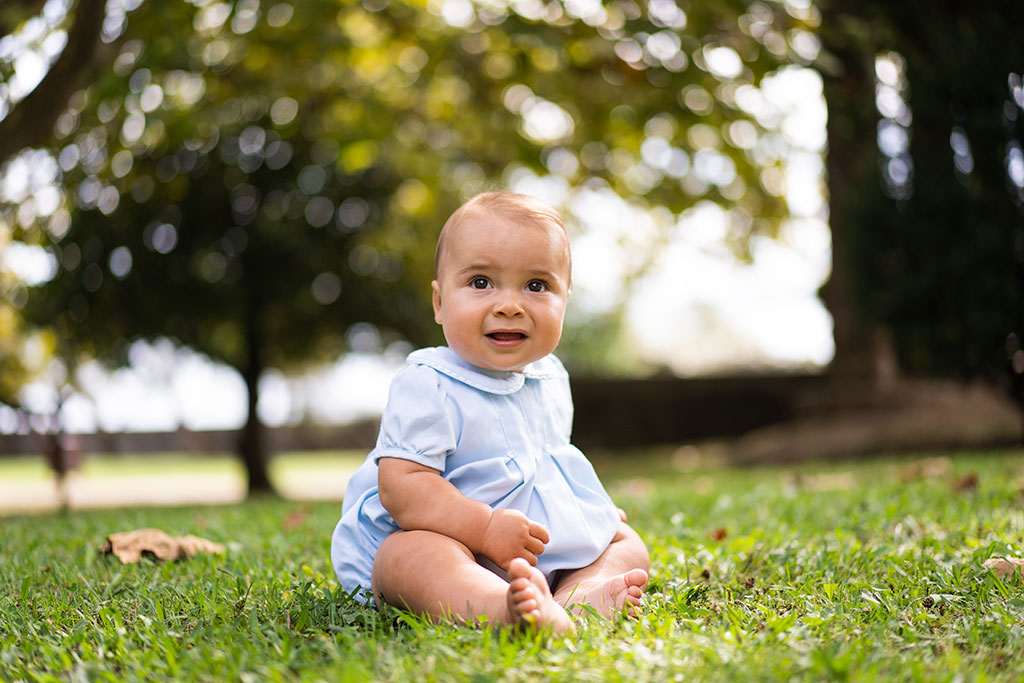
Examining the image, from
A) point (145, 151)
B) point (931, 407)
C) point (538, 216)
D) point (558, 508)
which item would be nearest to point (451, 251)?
point (538, 216)

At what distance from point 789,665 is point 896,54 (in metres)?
7.63

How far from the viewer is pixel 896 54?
802 centimetres

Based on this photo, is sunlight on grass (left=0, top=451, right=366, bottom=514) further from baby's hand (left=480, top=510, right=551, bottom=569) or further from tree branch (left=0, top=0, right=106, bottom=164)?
baby's hand (left=480, top=510, right=551, bottom=569)

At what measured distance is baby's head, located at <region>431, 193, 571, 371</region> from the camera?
2363 millimetres

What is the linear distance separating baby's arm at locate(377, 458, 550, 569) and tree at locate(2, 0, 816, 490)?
4.66 m

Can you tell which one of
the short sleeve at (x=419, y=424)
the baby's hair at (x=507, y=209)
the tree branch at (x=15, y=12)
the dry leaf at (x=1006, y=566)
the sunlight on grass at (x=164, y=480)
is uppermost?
the tree branch at (x=15, y=12)

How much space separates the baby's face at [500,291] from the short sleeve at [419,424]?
0.15 meters

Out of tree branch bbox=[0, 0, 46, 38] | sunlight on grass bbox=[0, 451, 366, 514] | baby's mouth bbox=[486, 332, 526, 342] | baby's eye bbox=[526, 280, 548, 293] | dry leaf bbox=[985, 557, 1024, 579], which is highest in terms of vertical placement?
tree branch bbox=[0, 0, 46, 38]

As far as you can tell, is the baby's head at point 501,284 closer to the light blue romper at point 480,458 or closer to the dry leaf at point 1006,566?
the light blue romper at point 480,458

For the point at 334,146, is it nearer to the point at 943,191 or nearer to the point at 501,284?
the point at 943,191

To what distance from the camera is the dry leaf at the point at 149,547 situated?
3170 mm

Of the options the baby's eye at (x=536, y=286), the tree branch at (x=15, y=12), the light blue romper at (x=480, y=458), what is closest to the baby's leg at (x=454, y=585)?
the light blue romper at (x=480, y=458)

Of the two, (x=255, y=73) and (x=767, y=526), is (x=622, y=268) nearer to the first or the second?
(x=255, y=73)

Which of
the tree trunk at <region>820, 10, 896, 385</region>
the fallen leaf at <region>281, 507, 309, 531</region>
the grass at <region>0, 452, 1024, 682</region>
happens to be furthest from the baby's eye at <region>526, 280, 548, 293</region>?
the tree trunk at <region>820, 10, 896, 385</region>
